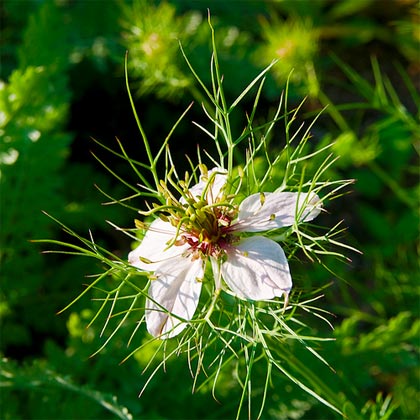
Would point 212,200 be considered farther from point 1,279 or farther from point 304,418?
point 1,279

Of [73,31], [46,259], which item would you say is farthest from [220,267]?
[73,31]

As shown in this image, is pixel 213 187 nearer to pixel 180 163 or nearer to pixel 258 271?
pixel 258 271

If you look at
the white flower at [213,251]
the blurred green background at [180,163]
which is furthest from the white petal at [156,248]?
the blurred green background at [180,163]

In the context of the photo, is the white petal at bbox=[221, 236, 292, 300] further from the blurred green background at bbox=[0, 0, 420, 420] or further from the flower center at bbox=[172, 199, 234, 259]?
the blurred green background at bbox=[0, 0, 420, 420]

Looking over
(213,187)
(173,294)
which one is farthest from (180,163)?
(173,294)

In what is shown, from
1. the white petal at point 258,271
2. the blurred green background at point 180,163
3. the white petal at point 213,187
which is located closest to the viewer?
the white petal at point 258,271

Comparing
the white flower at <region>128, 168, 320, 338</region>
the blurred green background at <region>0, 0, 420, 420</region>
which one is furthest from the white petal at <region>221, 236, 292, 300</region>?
the blurred green background at <region>0, 0, 420, 420</region>

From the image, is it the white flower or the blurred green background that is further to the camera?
the blurred green background

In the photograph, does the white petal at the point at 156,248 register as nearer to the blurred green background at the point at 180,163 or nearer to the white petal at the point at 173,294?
the white petal at the point at 173,294
